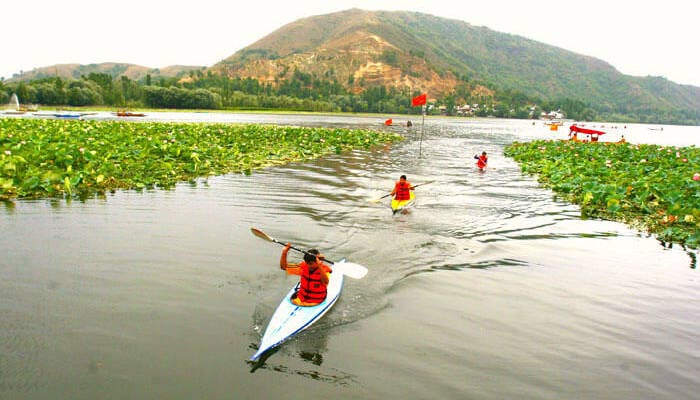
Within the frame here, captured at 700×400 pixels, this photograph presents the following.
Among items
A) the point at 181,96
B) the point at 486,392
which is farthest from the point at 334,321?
the point at 181,96

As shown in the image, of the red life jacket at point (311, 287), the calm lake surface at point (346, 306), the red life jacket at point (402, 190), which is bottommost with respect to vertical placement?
the calm lake surface at point (346, 306)

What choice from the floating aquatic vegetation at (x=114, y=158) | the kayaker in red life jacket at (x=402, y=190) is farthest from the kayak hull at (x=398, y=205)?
the floating aquatic vegetation at (x=114, y=158)

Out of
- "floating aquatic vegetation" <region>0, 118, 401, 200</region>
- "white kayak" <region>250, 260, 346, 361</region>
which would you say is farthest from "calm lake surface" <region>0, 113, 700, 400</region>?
"floating aquatic vegetation" <region>0, 118, 401, 200</region>

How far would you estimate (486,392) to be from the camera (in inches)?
232

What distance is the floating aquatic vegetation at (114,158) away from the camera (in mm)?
15508

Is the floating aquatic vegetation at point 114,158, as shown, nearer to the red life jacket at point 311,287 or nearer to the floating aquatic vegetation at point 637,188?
the red life jacket at point 311,287

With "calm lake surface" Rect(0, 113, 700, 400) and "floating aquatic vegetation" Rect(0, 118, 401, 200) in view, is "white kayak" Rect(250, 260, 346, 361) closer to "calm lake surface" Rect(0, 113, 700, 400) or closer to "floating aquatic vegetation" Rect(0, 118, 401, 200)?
"calm lake surface" Rect(0, 113, 700, 400)

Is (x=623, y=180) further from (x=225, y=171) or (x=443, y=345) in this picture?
(x=225, y=171)

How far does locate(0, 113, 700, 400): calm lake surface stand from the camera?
6020 millimetres

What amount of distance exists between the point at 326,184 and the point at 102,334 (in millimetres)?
13702

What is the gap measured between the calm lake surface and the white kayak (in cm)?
20

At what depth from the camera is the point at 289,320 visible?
23.5ft

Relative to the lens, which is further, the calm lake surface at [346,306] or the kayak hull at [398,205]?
the kayak hull at [398,205]

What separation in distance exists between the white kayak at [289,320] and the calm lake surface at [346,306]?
197 mm
